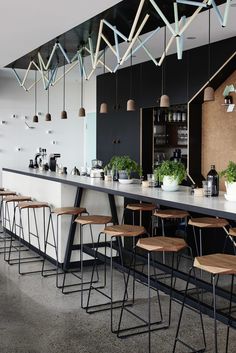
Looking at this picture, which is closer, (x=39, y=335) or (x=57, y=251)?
(x=39, y=335)

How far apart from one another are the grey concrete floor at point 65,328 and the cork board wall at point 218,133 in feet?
7.39

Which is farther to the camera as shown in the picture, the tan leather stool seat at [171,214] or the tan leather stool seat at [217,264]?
the tan leather stool seat at [171,214]

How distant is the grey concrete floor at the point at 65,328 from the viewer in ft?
10.5

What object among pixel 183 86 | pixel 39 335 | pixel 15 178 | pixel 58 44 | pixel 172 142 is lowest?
pixel 39 335

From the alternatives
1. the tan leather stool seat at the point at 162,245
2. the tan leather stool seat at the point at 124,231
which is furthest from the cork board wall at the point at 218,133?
the tan leather stool seat at the point at 162,245

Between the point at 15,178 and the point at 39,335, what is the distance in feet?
12.9

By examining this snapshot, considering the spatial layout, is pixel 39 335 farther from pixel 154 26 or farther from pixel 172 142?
pixel 172 142

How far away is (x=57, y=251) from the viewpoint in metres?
5.26

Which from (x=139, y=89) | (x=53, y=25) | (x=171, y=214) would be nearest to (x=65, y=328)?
(x=171, y=214)

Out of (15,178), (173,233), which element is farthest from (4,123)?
(173,233)

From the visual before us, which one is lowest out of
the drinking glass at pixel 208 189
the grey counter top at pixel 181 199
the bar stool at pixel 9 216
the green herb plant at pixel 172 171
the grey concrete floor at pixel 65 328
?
the grey concrete floor at pixel 65 328

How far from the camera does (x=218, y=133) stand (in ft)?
19.6

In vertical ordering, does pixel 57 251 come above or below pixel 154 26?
below

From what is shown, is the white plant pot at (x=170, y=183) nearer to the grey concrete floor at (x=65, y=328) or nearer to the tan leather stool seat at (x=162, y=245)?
the tan leather stool seat at (x=162, y=245)
